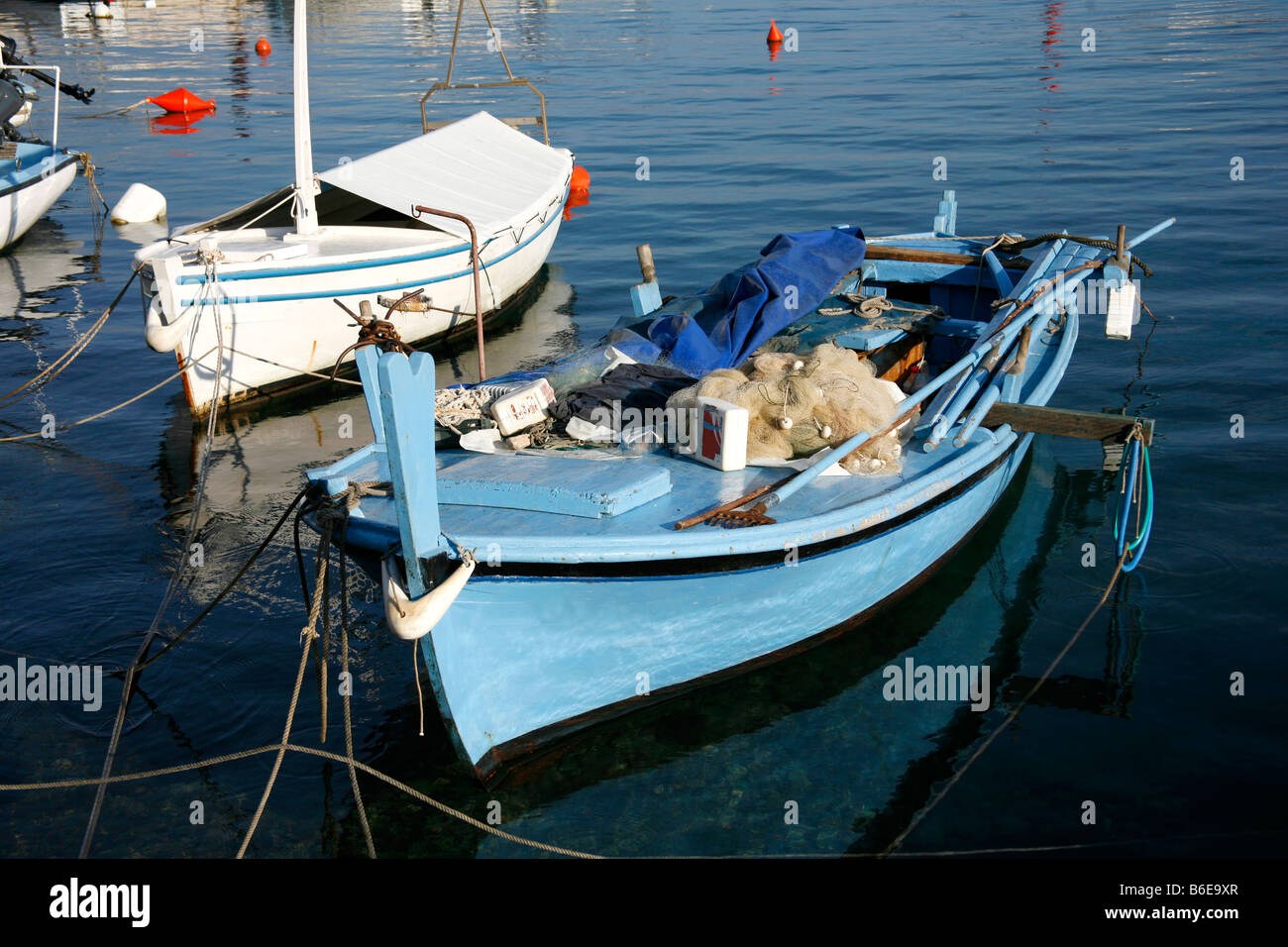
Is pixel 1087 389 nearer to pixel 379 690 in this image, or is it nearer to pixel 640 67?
pixel 379 690

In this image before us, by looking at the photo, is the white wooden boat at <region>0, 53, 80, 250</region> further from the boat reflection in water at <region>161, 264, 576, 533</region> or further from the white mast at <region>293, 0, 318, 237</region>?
the boat reflection in water at <region>161, 264, 576, 533</region>

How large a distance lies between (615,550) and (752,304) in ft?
12.7

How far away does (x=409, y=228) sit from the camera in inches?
548

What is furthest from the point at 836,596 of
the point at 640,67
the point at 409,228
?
the point at 640,67

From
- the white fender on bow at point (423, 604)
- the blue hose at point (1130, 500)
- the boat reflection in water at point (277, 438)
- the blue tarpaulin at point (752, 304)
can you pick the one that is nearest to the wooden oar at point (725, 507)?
the white fender on bow at point (423, 604)

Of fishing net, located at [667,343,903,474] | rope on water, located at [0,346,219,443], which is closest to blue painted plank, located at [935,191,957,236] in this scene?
fishing net, located at [667,343,903,474]

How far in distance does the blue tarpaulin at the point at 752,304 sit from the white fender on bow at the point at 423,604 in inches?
136

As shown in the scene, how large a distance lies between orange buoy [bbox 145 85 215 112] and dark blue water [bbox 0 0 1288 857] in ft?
22.8

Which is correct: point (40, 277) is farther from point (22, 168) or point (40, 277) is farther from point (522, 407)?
point (522, 407)

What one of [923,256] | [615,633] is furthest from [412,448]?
[923,256]

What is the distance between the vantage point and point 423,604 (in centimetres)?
567

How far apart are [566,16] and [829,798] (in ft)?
176

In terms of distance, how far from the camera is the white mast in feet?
40.5

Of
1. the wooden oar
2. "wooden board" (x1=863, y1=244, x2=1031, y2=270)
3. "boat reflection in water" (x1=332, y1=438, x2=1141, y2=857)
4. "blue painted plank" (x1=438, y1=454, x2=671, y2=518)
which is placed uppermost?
"wooden board" (x1=863, y1=244, x2=1031, y2=270)
